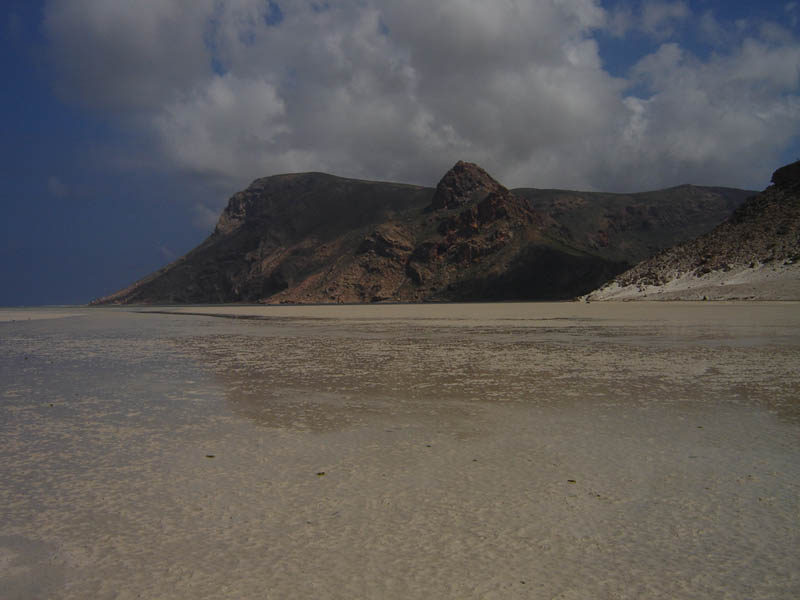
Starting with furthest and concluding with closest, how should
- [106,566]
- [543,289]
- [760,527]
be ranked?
[543,289] → [760,527] → [106,566]

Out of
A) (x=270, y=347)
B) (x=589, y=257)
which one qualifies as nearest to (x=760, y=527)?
(x=270, y=347)

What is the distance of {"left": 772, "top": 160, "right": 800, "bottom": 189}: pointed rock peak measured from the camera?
74625 mm

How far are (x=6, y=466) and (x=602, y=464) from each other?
6.14 m

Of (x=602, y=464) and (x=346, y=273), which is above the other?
(x=346, y=273)

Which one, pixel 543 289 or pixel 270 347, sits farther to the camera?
pixel 543 289

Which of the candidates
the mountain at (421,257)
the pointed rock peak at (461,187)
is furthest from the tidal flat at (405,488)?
the pointed rock peak at (461,187)

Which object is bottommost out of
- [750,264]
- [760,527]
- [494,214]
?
[760,527]

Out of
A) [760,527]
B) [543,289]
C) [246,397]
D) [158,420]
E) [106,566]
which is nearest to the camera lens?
[106,566]

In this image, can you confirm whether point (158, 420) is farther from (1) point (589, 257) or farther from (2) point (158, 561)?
(1) point (589, 257)

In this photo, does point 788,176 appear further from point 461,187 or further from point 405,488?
point 461,187

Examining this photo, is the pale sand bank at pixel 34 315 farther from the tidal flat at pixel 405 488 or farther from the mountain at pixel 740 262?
the mountain at pixel 740 262

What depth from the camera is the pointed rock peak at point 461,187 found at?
16462cm

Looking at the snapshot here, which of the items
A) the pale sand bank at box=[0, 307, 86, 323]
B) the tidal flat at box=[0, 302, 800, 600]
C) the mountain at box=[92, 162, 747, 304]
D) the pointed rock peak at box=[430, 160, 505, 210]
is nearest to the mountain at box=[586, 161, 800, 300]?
the mountain at box=[92, 162, 747, 304]

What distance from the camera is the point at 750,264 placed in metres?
64.1
